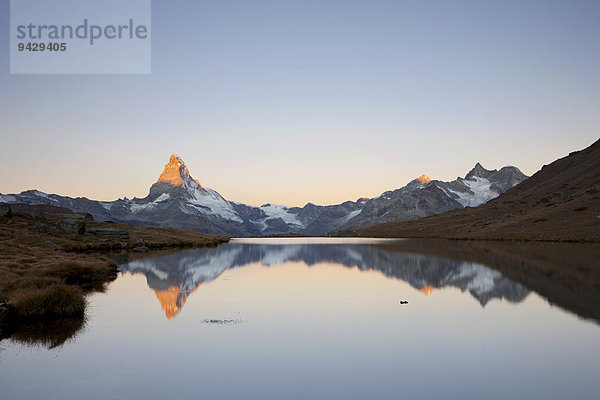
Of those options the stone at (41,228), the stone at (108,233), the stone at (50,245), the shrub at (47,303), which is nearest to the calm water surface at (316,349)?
the shrub at (47,303)

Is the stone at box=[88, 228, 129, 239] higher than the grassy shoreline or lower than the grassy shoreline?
higher

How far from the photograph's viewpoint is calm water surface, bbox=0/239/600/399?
15016mm

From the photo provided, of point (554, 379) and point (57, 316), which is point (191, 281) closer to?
point (57, 316)

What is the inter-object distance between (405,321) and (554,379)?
35.3 feet

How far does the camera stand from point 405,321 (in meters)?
26.0

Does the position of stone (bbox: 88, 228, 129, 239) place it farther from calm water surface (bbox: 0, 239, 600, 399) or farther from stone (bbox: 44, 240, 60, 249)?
calm water surface (bbox: 0, 239, 600, 399)

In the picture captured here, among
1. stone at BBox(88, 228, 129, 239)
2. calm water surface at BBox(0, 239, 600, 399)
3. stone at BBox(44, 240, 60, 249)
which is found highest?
stone at BBox(88, 228, 129, 239)

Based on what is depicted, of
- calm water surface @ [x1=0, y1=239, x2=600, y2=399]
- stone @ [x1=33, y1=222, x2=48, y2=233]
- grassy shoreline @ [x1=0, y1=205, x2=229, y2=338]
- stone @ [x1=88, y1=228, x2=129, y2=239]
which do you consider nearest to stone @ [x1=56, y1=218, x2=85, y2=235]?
grassy shoreline @ [x1=0, y1=205, x2=229, y2=338]

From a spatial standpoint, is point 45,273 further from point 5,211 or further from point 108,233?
point 108,233

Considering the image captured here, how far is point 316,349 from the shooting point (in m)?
20.0

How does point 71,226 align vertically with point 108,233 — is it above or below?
above

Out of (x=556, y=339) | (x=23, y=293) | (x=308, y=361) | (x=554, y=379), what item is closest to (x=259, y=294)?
(x=23, y=293)

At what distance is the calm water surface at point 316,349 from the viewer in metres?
15.0

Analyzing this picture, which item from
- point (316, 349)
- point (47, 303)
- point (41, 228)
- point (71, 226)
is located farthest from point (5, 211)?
point (316, 349)
